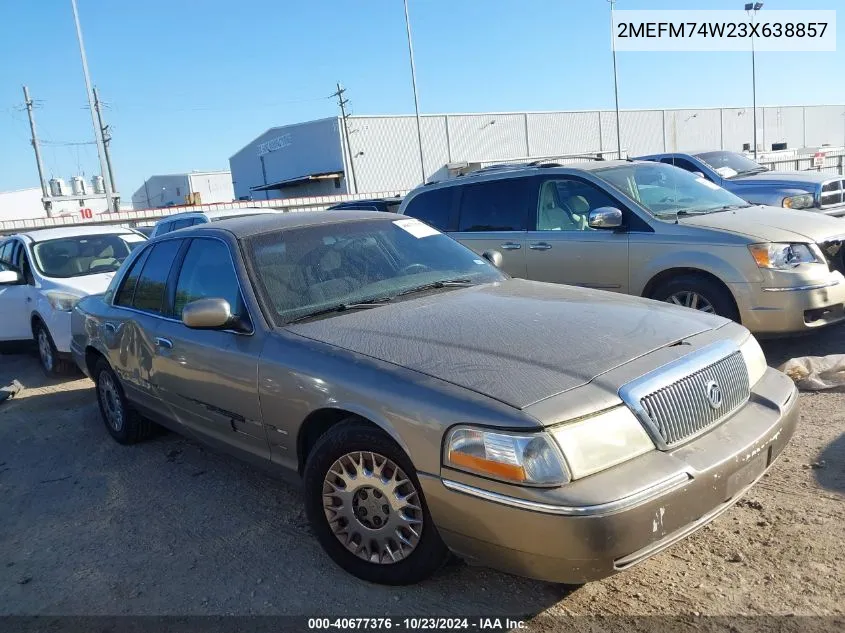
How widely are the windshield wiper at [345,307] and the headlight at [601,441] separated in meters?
1.49

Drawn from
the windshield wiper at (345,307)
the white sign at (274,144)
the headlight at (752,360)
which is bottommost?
the headlight at (752,360)

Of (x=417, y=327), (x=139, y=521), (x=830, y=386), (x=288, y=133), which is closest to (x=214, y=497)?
(x=139, y=521)

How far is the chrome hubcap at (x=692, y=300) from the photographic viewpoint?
5.63 m

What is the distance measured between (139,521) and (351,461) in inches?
67.3

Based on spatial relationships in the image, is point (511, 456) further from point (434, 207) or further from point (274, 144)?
point (274, 144)

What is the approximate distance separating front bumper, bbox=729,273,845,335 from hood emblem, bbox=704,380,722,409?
2.92 metres

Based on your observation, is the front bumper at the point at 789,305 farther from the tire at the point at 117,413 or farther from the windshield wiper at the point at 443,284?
the tire at the point at 117,413

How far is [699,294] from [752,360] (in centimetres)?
264

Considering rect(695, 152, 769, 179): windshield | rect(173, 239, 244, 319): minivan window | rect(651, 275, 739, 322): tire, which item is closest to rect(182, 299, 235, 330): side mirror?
rect(173, 239, 244, 319): minivan window

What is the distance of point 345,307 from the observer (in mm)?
3545

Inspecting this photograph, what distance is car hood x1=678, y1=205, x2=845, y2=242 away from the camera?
5496 mm

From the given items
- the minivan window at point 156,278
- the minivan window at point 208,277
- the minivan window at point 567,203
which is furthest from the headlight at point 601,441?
the minivan window at point 567,203

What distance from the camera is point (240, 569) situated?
3246 mm

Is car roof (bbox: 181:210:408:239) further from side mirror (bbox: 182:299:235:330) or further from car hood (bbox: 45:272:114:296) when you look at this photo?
car hood (bbox: 45:272:114:296)
